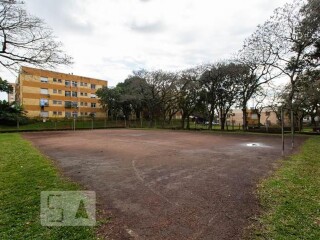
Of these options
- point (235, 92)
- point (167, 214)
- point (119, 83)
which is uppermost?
point (119, 83)

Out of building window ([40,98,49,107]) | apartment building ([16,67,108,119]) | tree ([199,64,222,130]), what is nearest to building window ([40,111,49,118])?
apartment building ([16,67,108,119])

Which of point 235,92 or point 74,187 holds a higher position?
point 235,92

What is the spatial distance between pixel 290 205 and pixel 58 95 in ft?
156

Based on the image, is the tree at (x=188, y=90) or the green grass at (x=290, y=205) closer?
the green grass at (x=290, y=205)

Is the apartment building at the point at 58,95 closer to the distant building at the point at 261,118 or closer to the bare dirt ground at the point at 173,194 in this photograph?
the distant building at the point at 261,118

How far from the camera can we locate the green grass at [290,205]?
10.5ft

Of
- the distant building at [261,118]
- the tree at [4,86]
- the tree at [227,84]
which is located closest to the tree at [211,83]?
the tree at [227,84]

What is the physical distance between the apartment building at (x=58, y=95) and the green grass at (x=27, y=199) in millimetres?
35508

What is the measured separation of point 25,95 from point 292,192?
44.9 meters

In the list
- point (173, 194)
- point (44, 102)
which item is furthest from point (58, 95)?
point (173, 194)

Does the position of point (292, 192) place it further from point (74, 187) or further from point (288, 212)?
point (74, 187)

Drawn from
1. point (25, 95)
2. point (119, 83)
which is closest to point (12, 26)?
point (25, 95)

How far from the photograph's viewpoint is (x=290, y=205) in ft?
13.5

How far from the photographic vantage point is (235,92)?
1118 inches
